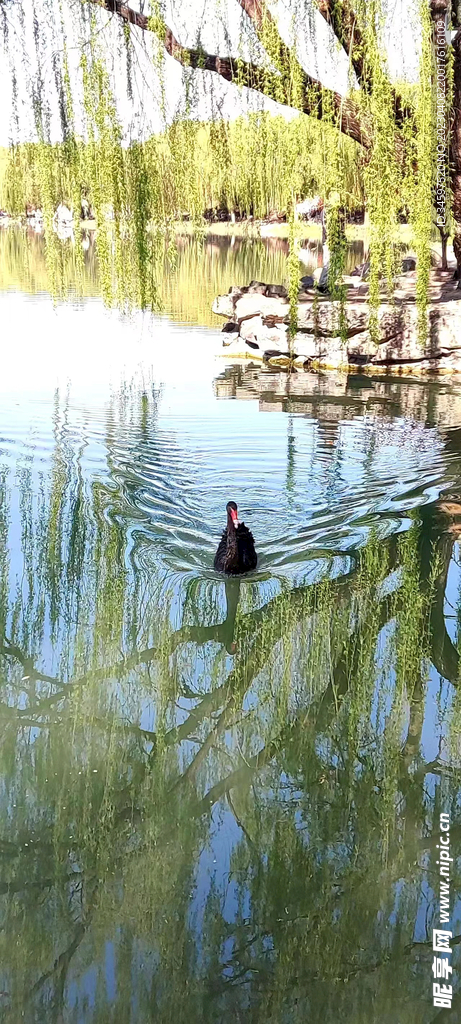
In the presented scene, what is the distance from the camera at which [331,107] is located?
7.63 m

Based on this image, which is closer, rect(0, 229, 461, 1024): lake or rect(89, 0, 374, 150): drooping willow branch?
rect(0, 229, 461, 1024): lake

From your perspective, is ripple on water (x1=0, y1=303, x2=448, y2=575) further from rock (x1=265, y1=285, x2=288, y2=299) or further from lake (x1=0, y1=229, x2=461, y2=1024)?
rock (x1=265, y1=285, x2=288, y2=299)

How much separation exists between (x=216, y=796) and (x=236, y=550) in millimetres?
3126

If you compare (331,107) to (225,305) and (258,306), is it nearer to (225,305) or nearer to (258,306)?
(258,306)

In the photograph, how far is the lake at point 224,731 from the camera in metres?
3.34

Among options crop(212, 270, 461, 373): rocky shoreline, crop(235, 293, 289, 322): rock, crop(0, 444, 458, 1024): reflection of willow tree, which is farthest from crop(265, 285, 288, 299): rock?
crop(0, 444, 458, 1024): reflection of willow tree

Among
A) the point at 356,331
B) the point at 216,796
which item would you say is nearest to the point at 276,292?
the point at 356,331

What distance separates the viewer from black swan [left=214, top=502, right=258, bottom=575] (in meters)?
7.20

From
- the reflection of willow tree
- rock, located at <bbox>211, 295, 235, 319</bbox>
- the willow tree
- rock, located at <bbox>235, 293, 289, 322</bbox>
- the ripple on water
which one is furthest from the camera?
rock, located at <bbox>211, 295, 235, 319</bbox>

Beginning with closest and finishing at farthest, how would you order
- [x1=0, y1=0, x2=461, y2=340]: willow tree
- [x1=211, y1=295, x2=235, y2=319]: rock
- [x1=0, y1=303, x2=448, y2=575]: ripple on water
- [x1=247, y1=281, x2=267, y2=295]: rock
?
[x1=0, y1=0, x2=461, y2=340]: willow tree < [x1=0, y1=303, x2=448, y2=575]: ripple on water < [x1=247, y1=281, x2=267, y2=295]: rock < [x1=211, y1=295, x2=235, y2=319]: rock

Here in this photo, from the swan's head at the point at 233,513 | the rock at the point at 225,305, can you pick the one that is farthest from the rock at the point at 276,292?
the swan's head at the point at 233,513


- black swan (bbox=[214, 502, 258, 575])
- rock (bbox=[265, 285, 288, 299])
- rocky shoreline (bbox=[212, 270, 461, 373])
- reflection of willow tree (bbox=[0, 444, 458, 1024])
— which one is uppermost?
rock (bbox=[265, 285, 288, 299])

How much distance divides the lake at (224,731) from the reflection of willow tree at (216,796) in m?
0.01

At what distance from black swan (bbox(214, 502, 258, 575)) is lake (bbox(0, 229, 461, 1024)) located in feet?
0.35
